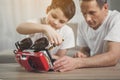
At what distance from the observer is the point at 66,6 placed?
35.1 inches

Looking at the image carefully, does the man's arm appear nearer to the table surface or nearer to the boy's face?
the table surface

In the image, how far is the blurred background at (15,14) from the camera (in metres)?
0.92

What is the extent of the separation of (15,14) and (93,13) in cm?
26

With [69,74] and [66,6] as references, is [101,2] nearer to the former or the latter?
[66,6]

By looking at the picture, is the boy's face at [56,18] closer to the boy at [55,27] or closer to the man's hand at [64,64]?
the boy at [55,27]

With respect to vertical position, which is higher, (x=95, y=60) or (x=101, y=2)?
(x=101, y=2)

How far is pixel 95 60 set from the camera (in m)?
0.84

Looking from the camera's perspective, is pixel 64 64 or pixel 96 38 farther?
pixel 96 38

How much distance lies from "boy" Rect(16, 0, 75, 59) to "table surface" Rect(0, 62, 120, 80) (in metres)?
0.10

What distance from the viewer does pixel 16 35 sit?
919 mm

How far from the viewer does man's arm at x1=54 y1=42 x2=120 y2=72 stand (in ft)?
2.65

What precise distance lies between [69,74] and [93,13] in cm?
22

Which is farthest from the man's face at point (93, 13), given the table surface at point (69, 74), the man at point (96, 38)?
the table surface at point (69, 74)

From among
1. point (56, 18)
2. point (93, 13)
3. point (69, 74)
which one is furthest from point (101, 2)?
point (69, 74)
